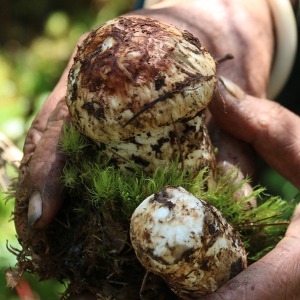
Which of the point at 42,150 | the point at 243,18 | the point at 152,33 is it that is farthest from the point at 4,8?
the point at 152,33

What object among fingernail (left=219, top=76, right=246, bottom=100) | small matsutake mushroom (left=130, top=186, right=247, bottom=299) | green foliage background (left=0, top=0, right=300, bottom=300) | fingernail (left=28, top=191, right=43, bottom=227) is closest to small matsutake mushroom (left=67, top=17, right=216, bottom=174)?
small matsutake mushroom (left=130, top=186, right=247, bottom=299)

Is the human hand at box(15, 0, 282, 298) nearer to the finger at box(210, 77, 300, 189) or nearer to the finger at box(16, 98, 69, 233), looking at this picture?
the finger at box(16, 98, 69, 233)

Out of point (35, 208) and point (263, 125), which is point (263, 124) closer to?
point (263, 125)

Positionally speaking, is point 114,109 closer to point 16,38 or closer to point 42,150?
point 42,150

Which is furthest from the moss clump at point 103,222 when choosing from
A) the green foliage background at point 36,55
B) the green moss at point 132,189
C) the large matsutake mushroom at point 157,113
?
the green foliage background at point 36,55

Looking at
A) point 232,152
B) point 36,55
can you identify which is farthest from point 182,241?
point 36,55

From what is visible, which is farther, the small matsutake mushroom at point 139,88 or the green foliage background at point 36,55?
the green foliage background at point 36,55

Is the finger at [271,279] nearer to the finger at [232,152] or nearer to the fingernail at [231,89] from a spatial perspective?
the finger at [232,152]
